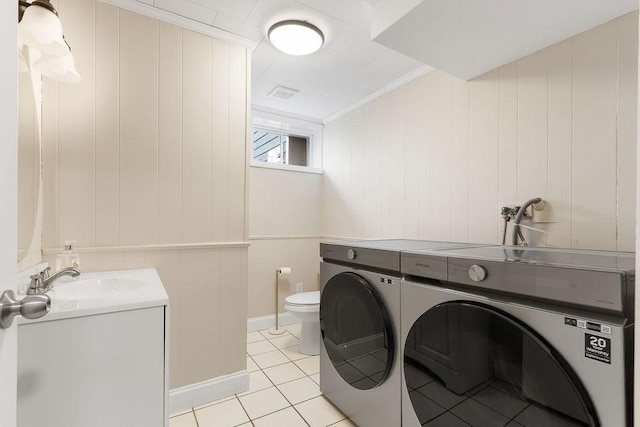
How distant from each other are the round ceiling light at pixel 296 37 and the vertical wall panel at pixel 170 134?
23.7 inches

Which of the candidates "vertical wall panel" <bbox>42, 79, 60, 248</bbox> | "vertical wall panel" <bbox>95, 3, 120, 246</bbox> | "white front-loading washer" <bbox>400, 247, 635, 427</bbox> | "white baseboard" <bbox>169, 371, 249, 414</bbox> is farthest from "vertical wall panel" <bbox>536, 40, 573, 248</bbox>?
"vertical wall panel" <bbox>42, 79, 60, 248</bbox>

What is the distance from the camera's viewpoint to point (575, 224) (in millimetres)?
1499

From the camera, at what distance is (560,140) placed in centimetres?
156

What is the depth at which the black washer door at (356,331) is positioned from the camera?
143 centimetres

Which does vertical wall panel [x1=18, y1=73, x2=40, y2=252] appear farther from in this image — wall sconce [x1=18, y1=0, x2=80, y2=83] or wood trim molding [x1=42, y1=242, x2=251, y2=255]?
wood trim molding [x1=42, y1=242, x2=251, y2=255]

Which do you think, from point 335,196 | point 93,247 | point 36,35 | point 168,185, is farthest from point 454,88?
point 93,247

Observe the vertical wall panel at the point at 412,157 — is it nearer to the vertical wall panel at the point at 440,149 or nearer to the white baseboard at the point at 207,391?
the vertical wall panel at the point at 440,149

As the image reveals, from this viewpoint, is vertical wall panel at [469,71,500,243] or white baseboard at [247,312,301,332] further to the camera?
white baseboard at [247,312,301,332]

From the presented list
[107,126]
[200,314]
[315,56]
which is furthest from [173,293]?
[315,56]

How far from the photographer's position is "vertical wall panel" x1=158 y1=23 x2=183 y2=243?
183 centimetres

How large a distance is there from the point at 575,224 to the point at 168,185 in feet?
7.39

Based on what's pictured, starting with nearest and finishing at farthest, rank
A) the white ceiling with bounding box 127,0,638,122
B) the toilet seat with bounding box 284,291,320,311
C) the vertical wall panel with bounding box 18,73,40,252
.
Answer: the vertical wall panel with bounding box 18,73,40,252 < the white ceiling with bounding box 127,0,638,122 < the toilet seat with bounding box 284,291,320,311

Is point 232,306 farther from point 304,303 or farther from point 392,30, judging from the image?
point 392,30

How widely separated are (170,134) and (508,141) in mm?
2052
